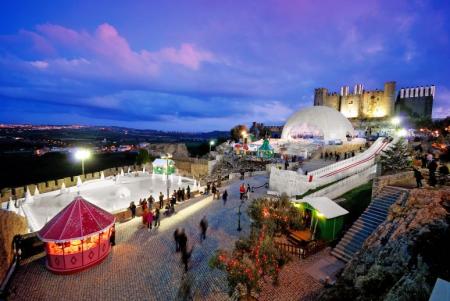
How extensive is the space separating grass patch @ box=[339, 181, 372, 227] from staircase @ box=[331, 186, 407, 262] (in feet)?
1.97

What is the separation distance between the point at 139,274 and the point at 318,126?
112ft

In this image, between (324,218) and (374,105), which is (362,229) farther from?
(374,105)

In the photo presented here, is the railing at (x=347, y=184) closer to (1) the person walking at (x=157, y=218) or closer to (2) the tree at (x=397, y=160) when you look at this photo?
(2) the tree at (x=397, y=160)

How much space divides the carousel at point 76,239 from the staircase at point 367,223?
9102mm

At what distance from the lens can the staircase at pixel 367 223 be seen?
9.64 meters

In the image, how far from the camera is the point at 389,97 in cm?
5150

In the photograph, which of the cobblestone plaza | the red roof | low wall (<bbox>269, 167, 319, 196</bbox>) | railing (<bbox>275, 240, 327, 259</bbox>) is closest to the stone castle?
low wall (<bbox>269, 167, 319, 196</bbox>)

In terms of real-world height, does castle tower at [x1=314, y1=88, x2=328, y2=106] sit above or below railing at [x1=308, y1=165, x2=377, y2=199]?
above

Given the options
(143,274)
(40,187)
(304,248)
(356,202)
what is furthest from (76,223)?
(40,187)

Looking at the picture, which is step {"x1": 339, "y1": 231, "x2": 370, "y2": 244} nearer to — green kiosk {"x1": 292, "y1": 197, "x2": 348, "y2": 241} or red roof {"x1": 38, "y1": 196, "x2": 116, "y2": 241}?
green kiosk {"x1": 292, "y1": 197, "x2": 348, "y2": 241}

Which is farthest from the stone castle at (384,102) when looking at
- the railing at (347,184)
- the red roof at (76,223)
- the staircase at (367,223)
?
the red roof at (76,223)

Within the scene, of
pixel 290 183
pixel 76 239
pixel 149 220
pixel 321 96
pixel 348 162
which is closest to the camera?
pixel 76 239

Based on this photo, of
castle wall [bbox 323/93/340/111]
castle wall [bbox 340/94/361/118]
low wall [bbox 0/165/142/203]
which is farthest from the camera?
castle wall [bbox 323/93/340/111]

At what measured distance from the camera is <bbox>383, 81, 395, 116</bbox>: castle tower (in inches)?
2024
